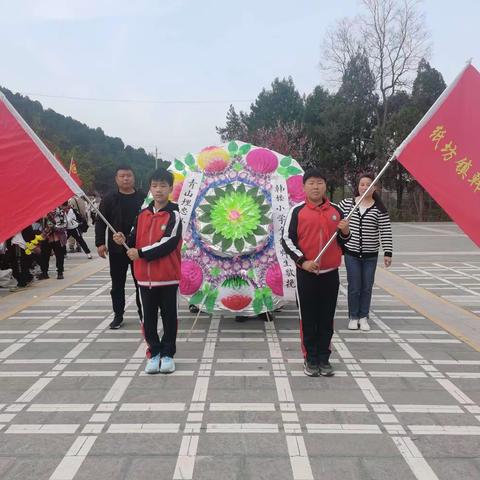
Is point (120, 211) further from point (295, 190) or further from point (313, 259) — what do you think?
point (313, 259)

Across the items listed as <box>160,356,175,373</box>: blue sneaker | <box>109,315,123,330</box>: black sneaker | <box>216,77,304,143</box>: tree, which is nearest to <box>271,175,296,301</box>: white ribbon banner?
<box>160,356,175,373</box>: blue sneaker

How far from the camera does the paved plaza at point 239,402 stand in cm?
279

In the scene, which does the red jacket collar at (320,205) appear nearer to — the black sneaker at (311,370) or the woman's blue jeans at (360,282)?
the black sneaker at (311,370)

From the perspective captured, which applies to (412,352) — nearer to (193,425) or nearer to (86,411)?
(193,425)

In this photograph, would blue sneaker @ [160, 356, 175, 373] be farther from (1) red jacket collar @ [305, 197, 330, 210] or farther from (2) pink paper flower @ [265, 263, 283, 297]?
(1) red jacket collar @ [305, 197, 330, 210]

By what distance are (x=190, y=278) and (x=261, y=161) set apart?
1.43 m

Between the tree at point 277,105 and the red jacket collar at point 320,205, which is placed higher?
the tree at point 277,105

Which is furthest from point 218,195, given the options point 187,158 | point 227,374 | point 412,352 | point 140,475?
point 140,475

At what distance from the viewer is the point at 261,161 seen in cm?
547

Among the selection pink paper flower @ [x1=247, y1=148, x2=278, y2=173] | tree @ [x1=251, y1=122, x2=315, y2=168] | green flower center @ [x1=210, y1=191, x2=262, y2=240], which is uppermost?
tree @ [x1=251, y1=122, x2=315, y2=168]

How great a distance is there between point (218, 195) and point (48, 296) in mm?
3541

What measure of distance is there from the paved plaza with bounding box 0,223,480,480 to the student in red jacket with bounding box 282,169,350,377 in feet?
0.78

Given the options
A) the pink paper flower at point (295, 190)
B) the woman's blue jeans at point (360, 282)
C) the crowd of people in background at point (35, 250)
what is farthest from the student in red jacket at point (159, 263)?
the crowd of people in background at point (35, 250)

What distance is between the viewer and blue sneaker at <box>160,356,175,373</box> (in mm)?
4203
